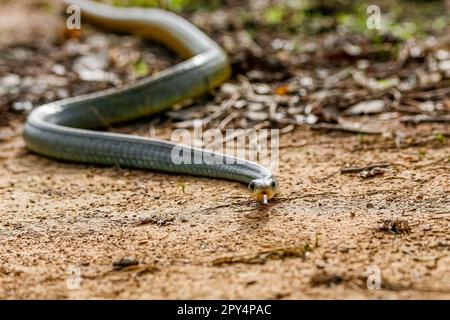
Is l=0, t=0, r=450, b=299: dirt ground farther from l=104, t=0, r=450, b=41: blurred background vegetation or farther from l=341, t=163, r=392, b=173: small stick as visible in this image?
l=104, t=0, r=450, b=41: blurred background vegetation

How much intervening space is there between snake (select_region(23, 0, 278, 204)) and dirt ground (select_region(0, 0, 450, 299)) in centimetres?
12

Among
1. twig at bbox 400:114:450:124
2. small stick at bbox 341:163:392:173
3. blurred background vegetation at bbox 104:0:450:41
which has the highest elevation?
blurred background vegetation at bbox 104:0:450:41

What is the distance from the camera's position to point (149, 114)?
7336 mm

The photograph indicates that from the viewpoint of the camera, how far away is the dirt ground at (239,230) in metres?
3.55

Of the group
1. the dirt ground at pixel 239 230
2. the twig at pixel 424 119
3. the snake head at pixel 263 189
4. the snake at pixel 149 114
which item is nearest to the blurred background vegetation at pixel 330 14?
the snake at pixel 149 114

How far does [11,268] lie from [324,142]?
3011 mm

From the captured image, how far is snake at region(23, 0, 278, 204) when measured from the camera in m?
5.30

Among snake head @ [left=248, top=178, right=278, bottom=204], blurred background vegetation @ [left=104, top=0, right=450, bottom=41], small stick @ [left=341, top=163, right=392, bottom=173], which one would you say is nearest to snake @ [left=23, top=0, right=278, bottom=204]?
snake head @ [left=248, top=178, right=278, bottom=204]

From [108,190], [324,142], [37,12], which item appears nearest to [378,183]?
[324,142]

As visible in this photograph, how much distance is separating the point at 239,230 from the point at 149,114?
3316mm

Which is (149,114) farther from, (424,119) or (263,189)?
(263,189)
